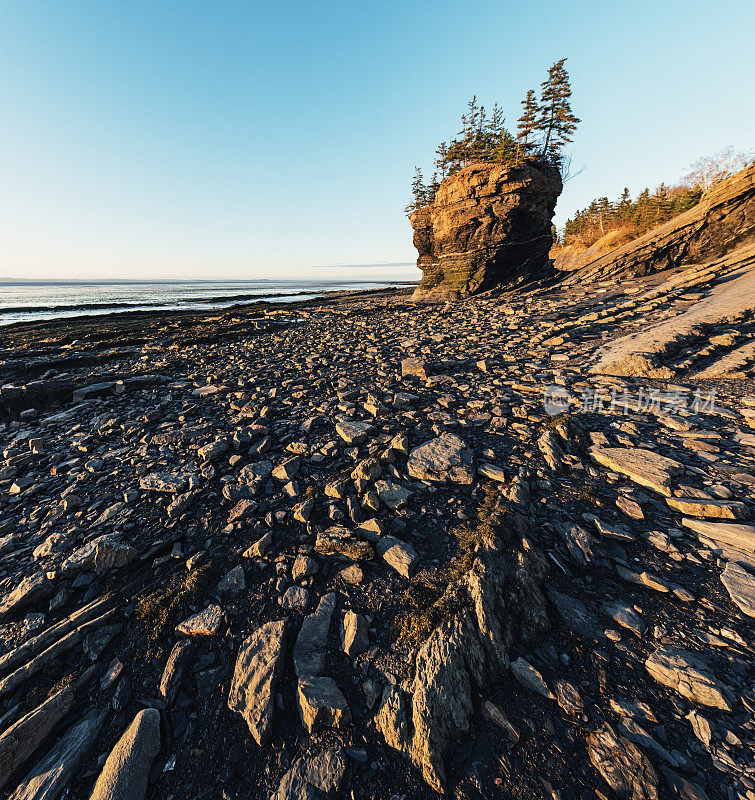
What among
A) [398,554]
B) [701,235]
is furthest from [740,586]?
[701,235]

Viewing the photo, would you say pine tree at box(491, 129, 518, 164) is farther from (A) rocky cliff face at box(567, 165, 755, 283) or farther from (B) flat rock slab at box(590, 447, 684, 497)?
(B) flat rock slab at box(590, 447, 684, 497)

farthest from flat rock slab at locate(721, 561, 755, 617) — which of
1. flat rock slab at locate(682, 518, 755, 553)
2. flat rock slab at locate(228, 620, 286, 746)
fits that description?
flat rock slab at locate(228, 620, 286, 746)

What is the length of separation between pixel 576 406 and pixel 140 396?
1027cm

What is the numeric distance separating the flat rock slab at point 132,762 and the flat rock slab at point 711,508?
505cm

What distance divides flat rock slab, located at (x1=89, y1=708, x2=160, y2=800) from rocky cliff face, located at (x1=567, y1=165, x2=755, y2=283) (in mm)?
25681

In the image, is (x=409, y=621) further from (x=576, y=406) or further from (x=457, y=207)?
(x=457, y=207)

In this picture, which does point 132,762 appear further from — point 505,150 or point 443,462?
point 505,150

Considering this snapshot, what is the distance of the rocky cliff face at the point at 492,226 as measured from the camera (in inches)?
968

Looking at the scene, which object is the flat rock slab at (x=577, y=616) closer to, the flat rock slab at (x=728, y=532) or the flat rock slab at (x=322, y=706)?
the flat rock slab at (x=728, y=532)

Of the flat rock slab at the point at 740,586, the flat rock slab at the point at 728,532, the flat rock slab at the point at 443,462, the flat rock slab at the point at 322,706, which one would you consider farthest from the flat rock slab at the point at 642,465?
the flat rock slab at the point at 322,706

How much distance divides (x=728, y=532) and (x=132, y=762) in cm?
509

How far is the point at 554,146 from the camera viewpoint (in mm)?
32281

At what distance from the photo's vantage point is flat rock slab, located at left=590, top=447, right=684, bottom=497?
3.76m

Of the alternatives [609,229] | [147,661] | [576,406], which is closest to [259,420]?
[147,661]
